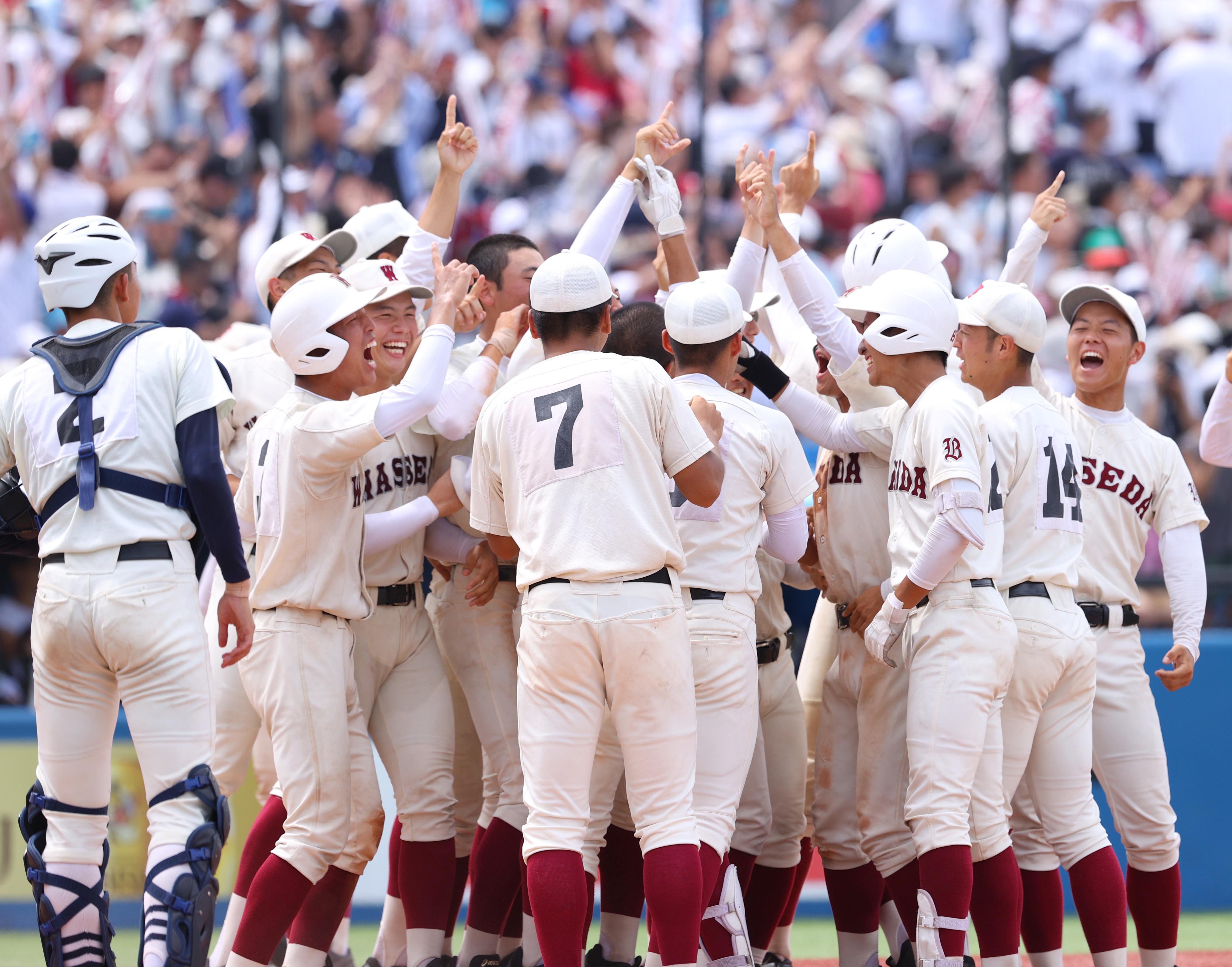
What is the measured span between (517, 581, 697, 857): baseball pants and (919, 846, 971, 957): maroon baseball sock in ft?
2.86

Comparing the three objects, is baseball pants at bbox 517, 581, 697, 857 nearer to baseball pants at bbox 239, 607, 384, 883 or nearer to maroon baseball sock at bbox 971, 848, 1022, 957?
baseball pants at bbox 239, 607, 384, 883

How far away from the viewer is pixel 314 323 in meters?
4.82

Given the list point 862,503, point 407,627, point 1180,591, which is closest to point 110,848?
point 407,627

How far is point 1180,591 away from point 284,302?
3.53 m

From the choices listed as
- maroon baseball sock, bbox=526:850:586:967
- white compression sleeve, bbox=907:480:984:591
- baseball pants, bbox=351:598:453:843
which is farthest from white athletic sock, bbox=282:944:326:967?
white compression sleeve, bbox=907:480:984:591

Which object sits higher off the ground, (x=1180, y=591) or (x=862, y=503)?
(x=862, y=503)

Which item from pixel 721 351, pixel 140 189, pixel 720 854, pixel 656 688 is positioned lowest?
pixel 720 854

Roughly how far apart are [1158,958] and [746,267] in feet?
9.83

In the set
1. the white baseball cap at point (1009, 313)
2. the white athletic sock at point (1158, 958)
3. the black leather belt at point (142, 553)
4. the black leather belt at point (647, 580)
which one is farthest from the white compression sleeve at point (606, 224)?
the white athletic sock at point (1158, 958)

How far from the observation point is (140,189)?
469 inches

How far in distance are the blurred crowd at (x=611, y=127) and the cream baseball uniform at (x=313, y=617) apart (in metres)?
5.97

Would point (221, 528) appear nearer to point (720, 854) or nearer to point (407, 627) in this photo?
point (407, 627)

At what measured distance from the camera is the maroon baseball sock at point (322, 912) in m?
4.88

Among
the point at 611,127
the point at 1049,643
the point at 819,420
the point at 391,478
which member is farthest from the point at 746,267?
the point at 611,127
